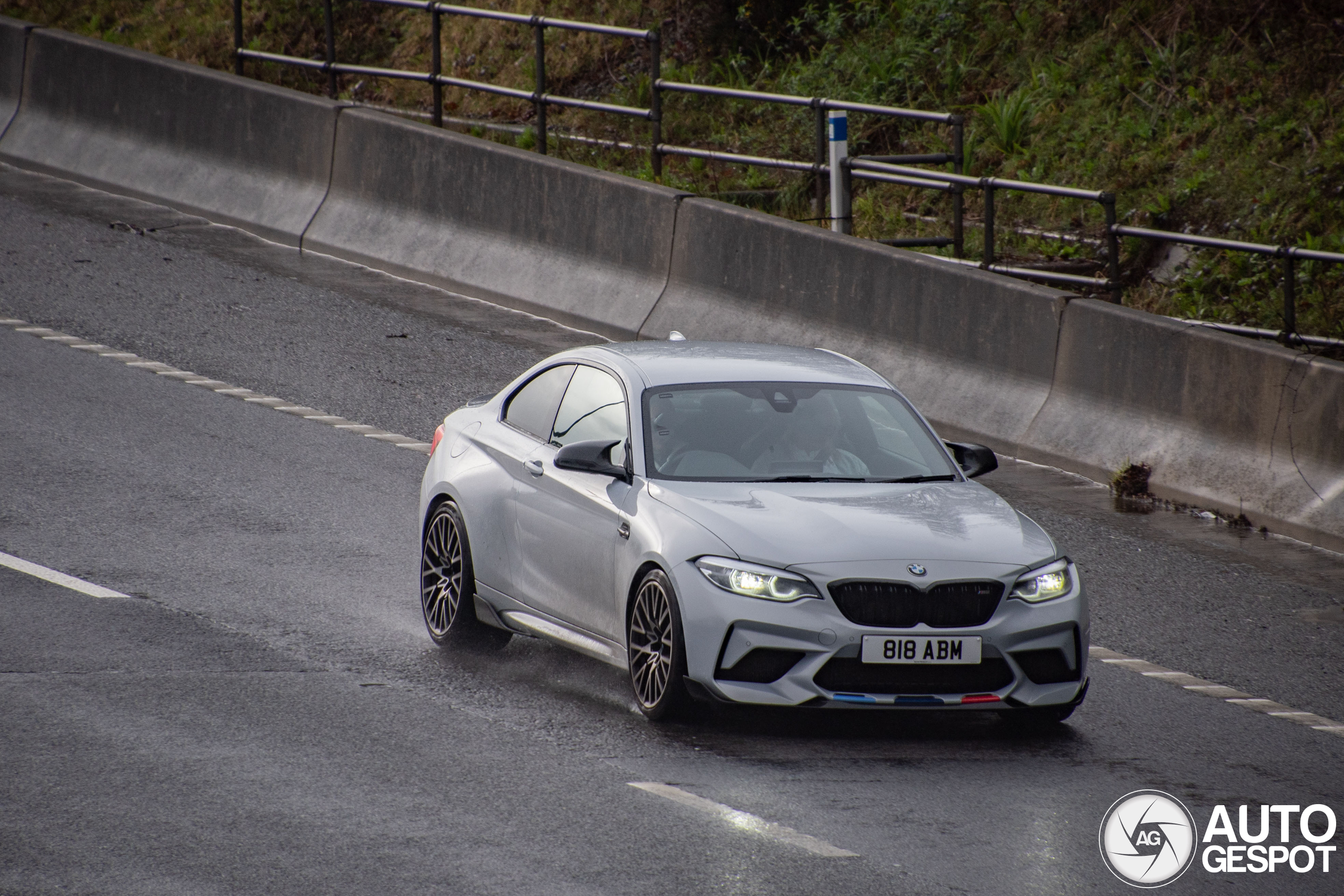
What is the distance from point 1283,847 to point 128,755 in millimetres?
4006

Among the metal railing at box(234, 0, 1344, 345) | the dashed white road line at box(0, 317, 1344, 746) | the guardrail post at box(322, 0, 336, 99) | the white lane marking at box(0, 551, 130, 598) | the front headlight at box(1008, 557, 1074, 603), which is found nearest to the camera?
the dashed white road line at box(0, 317, 1344, 746)

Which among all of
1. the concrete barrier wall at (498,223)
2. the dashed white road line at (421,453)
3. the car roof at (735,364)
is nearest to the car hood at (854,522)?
the car roof at (735,364)

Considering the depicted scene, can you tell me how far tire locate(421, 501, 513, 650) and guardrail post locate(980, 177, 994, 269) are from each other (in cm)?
571

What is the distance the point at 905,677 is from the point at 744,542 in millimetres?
791

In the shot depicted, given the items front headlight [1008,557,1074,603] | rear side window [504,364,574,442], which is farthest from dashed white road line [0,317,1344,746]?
rear side window [504,364,574,442]

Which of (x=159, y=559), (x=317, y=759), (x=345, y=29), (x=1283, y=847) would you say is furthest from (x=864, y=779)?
(x=345, y=29)

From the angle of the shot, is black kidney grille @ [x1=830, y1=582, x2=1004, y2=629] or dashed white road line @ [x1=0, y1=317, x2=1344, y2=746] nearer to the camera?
dashed white road line @ [x1=0, y1=317, x2=1344, y2=746]

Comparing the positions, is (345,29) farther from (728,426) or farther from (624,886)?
(624,886)

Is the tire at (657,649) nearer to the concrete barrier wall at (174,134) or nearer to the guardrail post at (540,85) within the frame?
the guardrail post at (540,85)

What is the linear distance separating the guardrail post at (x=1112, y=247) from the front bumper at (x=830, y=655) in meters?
5.94

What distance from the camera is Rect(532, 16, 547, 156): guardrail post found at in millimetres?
17375

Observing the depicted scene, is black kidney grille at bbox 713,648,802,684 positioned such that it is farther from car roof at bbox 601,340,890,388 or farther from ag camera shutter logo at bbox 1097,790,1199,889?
car roof at bbox 601,340,890,388

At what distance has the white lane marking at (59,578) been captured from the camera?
945 cm

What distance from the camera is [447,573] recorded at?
30.5 ft
